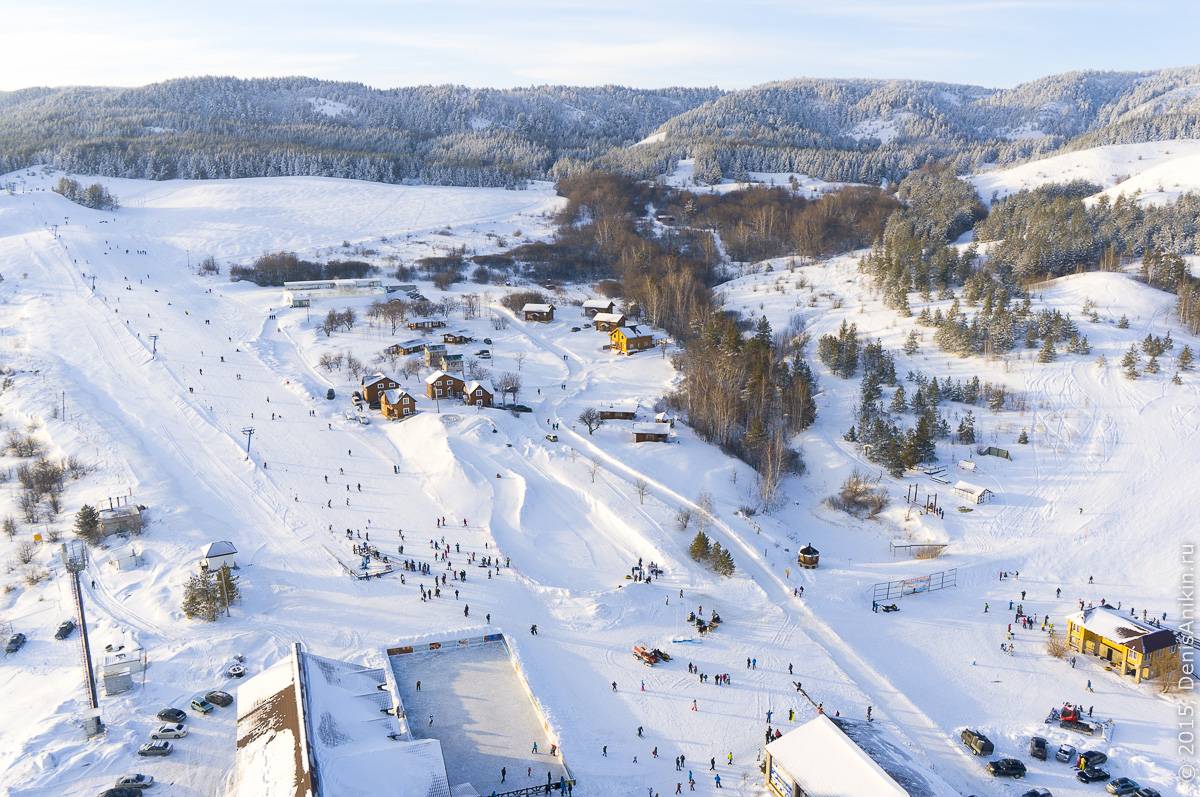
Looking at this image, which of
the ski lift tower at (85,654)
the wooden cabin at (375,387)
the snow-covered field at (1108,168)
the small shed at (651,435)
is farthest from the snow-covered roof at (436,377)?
the snow-covered field at (1108,168)

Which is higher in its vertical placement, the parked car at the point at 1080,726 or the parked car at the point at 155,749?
the parked car at the point at 155,749

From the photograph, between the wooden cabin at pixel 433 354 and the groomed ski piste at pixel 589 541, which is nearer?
the groomed ski piste at pixel 589 541

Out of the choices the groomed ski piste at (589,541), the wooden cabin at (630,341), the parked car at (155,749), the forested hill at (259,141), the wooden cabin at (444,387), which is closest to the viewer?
the parked car at (155,749)

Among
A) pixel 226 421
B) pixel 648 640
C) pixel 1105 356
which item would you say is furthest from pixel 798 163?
pixel 648 640

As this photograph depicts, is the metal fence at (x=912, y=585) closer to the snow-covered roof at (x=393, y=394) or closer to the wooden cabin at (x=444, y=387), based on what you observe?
the wooden cabin at (x=444, y=387)

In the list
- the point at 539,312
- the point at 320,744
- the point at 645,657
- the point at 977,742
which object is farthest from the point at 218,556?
the point at 539,312

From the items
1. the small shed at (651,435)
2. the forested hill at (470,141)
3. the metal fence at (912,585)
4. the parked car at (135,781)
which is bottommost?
the metal fence at (912,585)

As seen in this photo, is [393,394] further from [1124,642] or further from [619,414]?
[1124,642]
